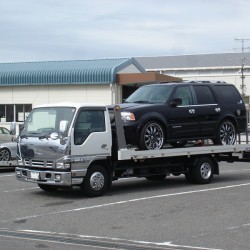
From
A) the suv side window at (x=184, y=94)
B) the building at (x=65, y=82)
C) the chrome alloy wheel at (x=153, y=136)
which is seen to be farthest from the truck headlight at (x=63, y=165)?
the building at (x=65, y=82)

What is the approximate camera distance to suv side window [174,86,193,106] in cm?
1406

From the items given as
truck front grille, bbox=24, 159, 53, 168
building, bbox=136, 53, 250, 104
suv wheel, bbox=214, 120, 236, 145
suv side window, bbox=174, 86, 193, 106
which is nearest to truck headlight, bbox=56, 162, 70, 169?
truck front grille, bbox=24, 159, 53, 168

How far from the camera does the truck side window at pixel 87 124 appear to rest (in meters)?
12.1

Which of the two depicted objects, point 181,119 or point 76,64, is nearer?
point 181,119

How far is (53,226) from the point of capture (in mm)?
9195

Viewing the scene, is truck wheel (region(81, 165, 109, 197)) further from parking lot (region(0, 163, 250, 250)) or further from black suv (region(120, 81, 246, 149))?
black suv (region(120, 81, 246, 149))

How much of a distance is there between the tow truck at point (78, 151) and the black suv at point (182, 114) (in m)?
0.37

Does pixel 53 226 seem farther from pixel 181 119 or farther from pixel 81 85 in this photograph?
pixel 81 85

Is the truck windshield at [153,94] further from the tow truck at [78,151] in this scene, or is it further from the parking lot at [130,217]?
the parking lot at [130,217]

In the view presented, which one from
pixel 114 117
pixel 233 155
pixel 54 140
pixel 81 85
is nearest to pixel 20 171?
pixel 54 140

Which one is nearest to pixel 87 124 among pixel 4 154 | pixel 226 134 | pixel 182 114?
pixel 182 114

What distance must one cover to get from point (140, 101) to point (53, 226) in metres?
5.53

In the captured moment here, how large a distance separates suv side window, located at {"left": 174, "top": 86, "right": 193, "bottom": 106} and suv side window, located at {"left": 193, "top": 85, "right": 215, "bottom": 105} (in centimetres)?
25

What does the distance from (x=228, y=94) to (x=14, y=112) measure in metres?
24.4
